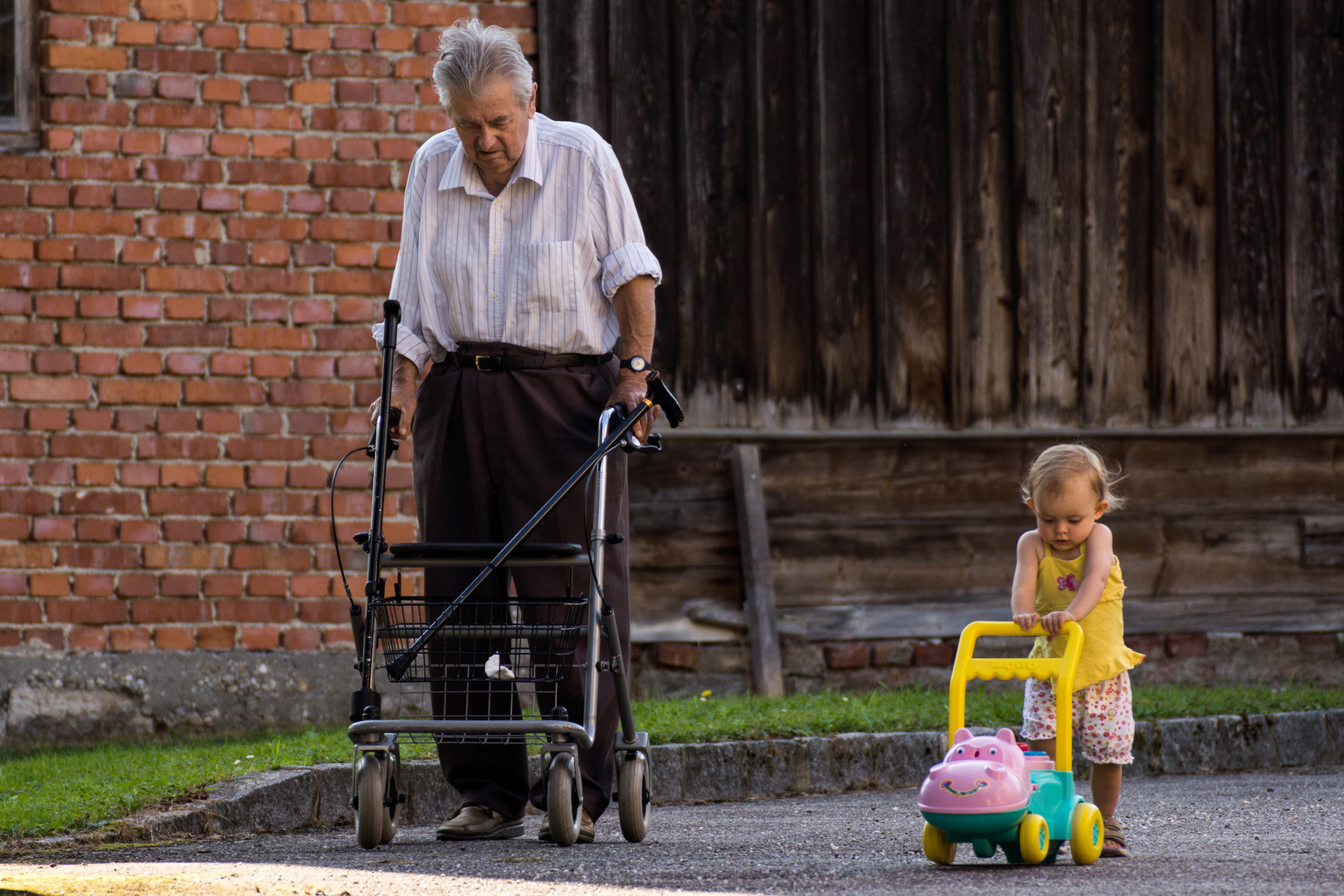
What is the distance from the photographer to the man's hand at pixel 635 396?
3650mm

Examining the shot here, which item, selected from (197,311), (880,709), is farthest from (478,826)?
(197,311)

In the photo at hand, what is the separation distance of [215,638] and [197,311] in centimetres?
127

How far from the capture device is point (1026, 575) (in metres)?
3.70

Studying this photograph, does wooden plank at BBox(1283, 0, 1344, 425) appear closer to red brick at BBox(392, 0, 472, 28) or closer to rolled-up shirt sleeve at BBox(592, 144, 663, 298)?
red brick at BBox(392, 0, 472, 28)

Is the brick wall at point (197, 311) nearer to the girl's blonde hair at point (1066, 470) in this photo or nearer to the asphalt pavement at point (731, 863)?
the asphalt pavement at point (731, 863)

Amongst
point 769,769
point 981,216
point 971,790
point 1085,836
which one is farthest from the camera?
point 981,216

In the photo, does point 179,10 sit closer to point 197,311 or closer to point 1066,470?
point 197,311

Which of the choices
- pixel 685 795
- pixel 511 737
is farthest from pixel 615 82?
pixel 511 737

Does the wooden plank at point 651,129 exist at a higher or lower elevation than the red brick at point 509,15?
lower

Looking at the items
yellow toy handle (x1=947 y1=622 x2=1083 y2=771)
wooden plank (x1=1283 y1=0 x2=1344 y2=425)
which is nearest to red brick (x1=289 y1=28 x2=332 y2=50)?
yellow toy handle (x1=947 y1=622 x2=1083 y2=771)

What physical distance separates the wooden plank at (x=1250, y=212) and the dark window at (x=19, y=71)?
5.04 m

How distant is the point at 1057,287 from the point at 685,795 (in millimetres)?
3128

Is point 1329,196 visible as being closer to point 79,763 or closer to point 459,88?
point 459,88

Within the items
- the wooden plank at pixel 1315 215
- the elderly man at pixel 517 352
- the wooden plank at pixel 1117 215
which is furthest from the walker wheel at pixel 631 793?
the wooden plank at pixel 1315 215
